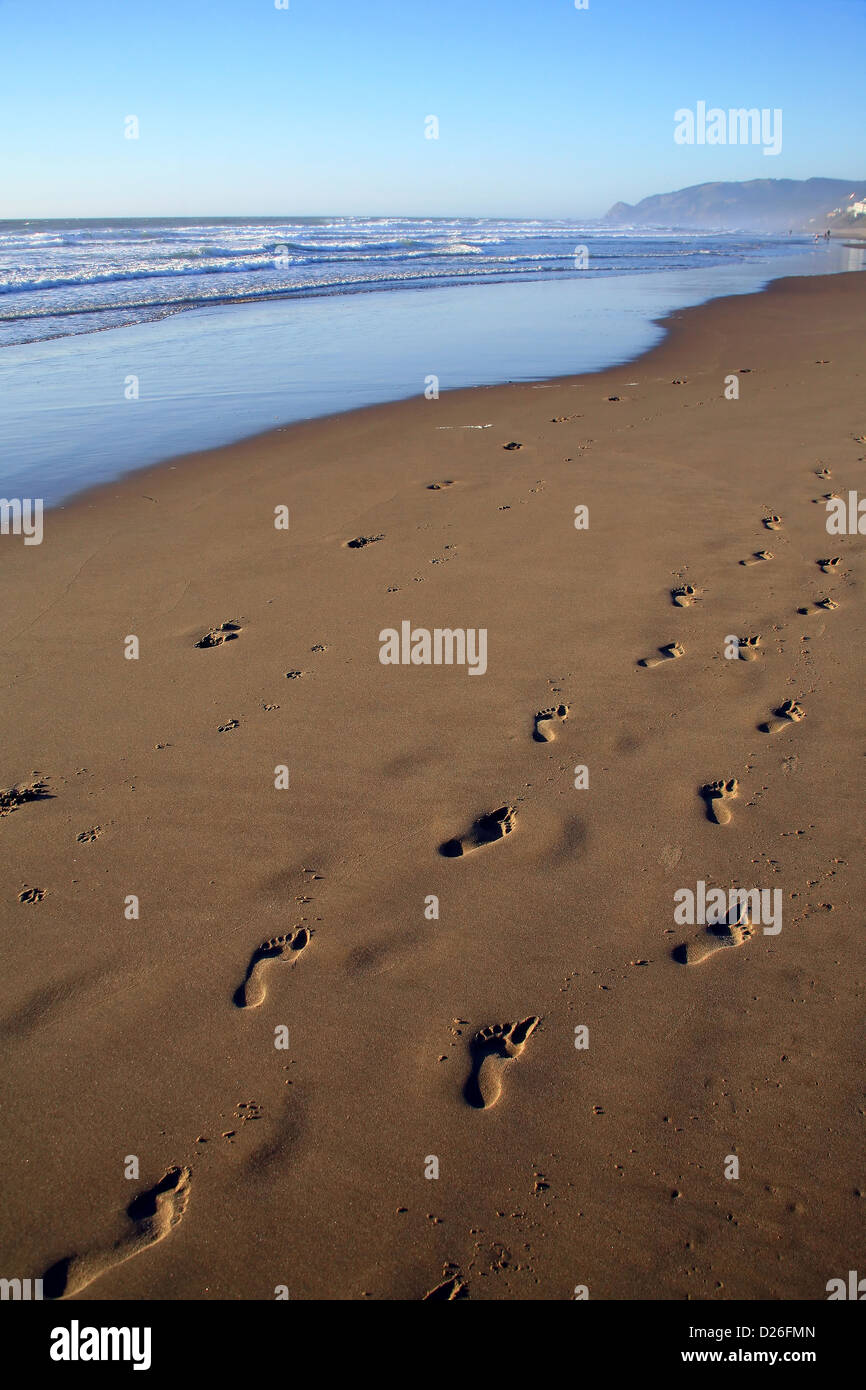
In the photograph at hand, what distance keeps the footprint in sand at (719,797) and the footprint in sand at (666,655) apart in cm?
110

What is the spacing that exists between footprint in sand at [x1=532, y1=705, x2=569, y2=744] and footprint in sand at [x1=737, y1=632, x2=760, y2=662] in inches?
47.5

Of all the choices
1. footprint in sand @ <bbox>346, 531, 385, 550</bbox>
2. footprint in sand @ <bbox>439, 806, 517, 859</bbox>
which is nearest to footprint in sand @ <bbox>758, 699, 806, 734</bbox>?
footprint in sand @ <bbox>439, 806, 517, 859</bbox>

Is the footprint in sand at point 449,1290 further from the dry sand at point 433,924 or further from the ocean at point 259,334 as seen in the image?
the ocean at point 259,334

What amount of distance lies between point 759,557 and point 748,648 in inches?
55.0

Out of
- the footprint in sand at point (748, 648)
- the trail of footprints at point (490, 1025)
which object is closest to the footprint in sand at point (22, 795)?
the trail of footprints at point (490, 1025)

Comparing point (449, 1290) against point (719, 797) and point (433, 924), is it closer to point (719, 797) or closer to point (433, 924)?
point (433, 924)

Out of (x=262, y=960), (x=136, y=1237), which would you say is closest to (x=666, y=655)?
(x=262, y=960)

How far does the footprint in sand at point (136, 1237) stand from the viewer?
211 centimetres

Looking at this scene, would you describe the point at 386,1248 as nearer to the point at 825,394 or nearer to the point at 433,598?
the point at 433,598

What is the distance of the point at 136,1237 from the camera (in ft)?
7.15

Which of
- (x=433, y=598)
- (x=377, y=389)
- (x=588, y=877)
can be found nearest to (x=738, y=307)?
(x=377, y=389)

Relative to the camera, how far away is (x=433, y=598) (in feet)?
17.9
